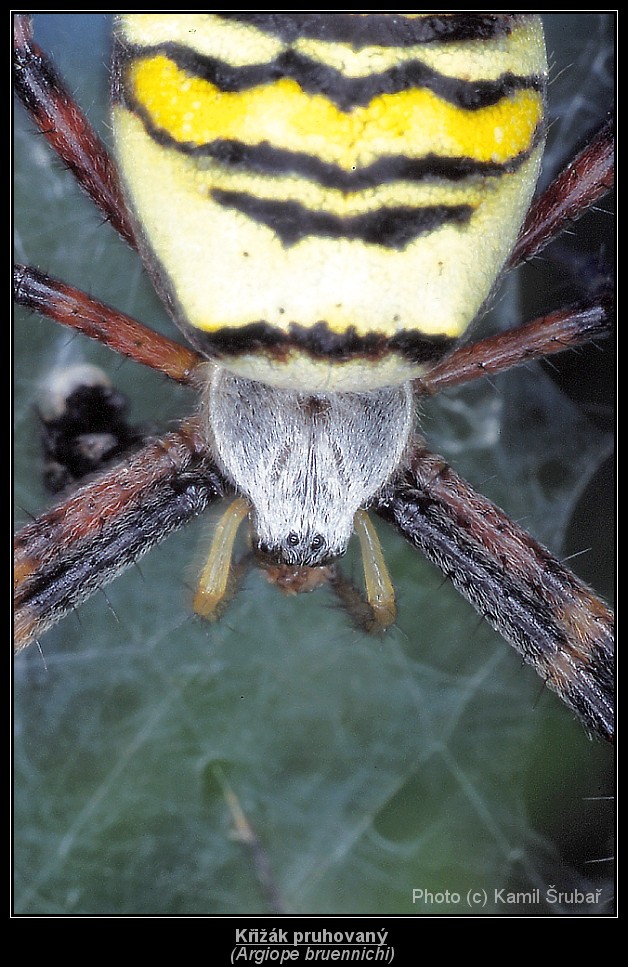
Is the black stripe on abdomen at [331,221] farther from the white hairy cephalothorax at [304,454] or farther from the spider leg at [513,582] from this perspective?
the spider leg at [513,582]

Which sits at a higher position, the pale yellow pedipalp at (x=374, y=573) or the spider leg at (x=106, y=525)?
the spider leg at (x=106, y=525)

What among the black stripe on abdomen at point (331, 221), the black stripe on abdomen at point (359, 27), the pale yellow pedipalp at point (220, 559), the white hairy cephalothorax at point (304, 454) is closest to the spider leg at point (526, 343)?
the white hairy cephalothorax at point (304, 454)

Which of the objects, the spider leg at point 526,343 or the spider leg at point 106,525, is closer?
the spider leg at point 106,525

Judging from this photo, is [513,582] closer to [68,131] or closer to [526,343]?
[526,343]

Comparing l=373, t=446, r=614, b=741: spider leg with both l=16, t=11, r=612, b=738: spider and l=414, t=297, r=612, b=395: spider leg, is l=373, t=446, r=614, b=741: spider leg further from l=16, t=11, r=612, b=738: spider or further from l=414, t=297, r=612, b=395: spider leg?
l=414, t=297, r=612, b=395: spider leg

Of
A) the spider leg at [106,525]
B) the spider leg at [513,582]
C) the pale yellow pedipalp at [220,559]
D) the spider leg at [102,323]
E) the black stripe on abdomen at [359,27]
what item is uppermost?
the black stripe on abdomen at [359,27]

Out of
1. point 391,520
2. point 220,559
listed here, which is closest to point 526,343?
point 391,520
